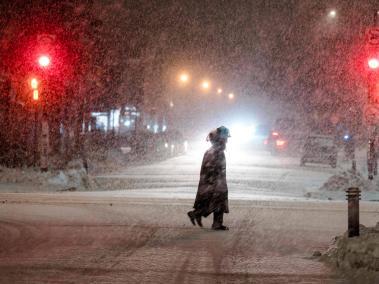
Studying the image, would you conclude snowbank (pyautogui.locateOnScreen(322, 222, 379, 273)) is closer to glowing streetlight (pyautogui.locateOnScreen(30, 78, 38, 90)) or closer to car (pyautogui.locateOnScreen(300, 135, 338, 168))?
glowing streetlight (pyautogui.locateOnScreen(30, 78, 38, 90))

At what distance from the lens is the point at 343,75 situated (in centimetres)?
5038

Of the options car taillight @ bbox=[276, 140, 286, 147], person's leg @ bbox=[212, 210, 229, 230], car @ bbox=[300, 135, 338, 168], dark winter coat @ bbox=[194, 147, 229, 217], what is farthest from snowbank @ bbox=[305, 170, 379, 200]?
car taillight @ bbox=[276, 140, 286, 147]

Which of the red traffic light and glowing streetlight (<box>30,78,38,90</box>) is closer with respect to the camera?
glowing streetlight (<box>30,78,38,90</box>)

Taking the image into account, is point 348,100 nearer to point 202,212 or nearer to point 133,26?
point 133,26

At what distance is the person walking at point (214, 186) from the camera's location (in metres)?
11.5

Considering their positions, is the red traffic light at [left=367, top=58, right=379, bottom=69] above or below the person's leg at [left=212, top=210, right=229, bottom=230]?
above

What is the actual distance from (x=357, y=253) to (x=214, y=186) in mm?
3969

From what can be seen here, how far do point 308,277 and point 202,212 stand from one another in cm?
390

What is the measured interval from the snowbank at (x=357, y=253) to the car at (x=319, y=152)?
25.5m

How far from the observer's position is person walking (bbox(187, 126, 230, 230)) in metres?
11.5

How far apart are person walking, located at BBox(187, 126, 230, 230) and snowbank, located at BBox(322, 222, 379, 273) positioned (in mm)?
2992

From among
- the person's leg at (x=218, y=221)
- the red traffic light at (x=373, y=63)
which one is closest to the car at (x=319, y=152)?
the red traffic light at (x=373, y=63)

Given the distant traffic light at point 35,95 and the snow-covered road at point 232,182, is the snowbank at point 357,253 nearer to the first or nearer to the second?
the snow-covered road at point 232,182

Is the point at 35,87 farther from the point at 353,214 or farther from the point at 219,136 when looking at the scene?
the point at 353,214
